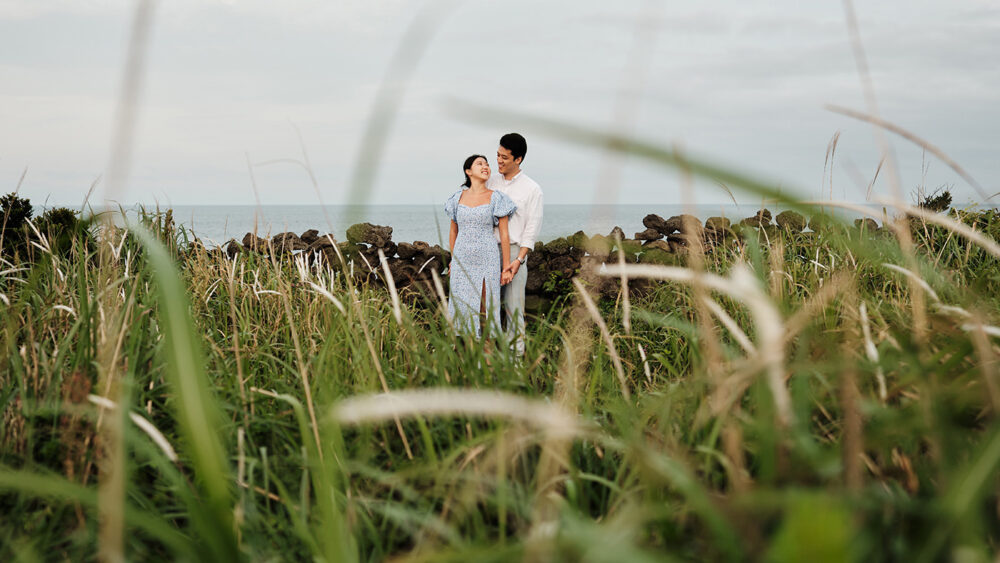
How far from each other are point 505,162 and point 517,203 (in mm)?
395

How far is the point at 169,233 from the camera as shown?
220 inches

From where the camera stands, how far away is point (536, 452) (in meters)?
1.45

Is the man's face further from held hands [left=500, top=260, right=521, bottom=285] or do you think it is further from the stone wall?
the stone wall

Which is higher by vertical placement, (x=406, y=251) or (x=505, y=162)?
(x=505, y=162)

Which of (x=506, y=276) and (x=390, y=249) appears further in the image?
(x=390, y=249)

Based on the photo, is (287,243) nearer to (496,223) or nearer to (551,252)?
(496,223)

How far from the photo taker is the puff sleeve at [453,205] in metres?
6.04

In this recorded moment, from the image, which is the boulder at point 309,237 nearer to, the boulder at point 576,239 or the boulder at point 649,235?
the boulder at point 576,239

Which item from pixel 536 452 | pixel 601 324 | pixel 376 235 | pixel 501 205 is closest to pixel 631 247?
pixel 501 205

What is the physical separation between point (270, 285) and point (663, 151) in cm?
448

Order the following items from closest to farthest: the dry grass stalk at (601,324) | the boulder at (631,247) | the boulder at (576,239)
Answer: the dry grass stalk at (601,324) < the boulder at (576,239) < the boulder at (631,247)

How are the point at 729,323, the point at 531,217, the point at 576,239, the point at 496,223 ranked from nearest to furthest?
the point at 729,323
the point at 496,223
the point at 531,217
the point at 576,239

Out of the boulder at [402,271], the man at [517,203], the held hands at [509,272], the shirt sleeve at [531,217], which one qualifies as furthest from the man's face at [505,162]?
the boulder at [402,271]

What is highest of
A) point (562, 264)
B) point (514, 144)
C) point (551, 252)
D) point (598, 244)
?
point (514, 144)
